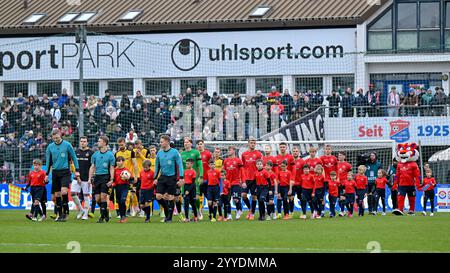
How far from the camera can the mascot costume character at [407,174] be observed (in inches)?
1178

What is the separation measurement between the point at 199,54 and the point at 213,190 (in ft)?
63.1

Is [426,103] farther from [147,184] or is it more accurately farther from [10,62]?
[10,62]

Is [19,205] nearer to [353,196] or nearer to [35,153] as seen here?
[35,153]

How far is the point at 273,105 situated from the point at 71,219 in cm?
1216

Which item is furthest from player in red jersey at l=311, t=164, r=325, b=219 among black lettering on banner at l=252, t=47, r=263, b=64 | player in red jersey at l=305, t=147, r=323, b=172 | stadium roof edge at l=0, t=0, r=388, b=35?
black lettering on banner at l=252, t=47, r=263, b=64

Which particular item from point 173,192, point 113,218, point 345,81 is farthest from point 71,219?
point 345,81

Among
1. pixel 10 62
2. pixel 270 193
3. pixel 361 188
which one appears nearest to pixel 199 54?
pixel 10 62

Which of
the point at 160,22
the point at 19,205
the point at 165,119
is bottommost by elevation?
the point at 19,205

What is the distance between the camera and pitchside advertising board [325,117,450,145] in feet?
124

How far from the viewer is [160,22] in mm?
46438

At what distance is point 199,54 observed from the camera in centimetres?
4581

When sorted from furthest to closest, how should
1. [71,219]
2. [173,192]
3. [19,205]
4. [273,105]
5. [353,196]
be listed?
[273,105]
[19,205]
[353,196]
[71,219]
[173,192]
